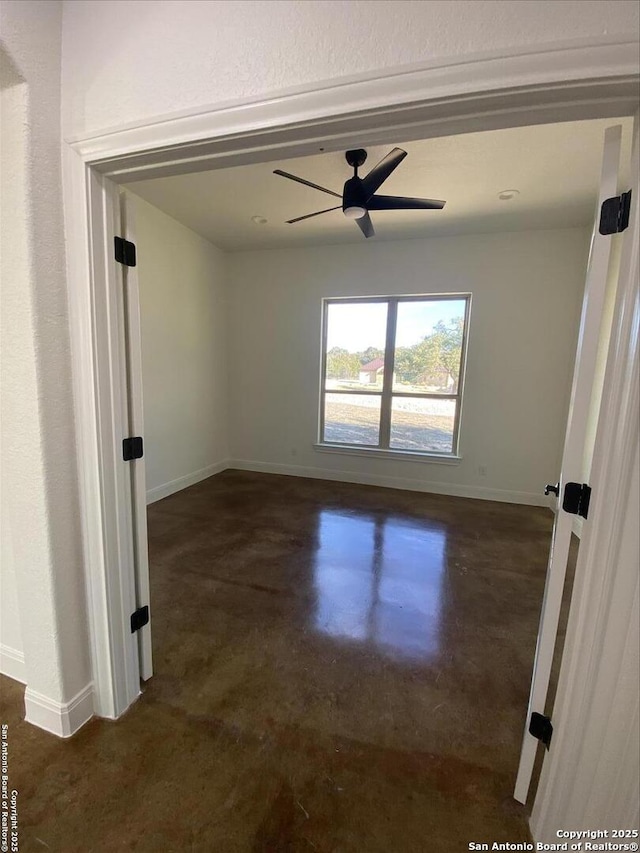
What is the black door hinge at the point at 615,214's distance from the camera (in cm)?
86

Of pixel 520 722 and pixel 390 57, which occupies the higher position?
pixel 390 57

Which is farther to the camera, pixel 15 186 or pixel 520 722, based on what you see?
pixel 520 722

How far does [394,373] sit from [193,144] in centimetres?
374

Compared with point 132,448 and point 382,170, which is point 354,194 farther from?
point 132,448

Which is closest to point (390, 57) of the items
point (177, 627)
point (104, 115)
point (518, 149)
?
point (104, 115)

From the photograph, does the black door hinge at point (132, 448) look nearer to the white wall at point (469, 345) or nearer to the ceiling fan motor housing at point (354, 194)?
the ceiling fan motor housing at point (354, 194)

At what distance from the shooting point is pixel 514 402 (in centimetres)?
405

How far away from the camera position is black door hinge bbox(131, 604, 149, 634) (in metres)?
1.49

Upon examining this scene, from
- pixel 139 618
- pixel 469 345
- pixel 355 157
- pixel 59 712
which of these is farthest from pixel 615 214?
pixel 469 345

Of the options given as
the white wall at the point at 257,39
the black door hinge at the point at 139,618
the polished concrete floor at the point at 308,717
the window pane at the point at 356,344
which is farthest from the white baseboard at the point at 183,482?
the white wall at the point at 257,39

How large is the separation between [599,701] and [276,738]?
3.79ft

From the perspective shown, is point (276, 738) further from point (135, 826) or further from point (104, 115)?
point (104, 115)

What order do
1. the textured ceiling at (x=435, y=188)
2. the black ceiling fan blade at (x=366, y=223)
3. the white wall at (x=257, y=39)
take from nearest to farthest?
the white wall at (x=257, y=39), the textured ceiling at (x=435, y=188), the black ceiling fan blade at (x=366, y=223)

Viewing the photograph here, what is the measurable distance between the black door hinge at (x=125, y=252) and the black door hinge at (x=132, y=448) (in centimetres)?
67
